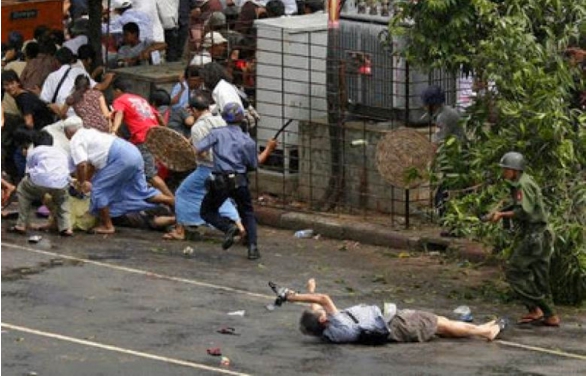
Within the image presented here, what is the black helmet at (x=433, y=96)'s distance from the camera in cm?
1980

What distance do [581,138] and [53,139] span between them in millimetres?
6091

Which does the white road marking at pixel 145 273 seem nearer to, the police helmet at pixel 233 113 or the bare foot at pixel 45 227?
the bare foot at pixel 45 227

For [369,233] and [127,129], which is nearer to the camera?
[369,233]

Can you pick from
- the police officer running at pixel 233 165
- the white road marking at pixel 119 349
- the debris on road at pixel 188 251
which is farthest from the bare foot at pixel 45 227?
the white road marking at pixel 119 349

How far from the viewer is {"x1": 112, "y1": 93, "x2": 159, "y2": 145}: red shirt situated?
21.0 meters

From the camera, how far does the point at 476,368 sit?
14414 mm

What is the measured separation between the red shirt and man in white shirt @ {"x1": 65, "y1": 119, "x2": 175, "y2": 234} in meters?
0.79

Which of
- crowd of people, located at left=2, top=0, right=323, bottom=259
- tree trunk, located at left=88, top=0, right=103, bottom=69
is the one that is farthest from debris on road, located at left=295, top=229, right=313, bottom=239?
tree trunk, located at left=88, top=0, right=103, bottom=69

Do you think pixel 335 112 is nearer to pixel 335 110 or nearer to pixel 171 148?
pixel 335 110

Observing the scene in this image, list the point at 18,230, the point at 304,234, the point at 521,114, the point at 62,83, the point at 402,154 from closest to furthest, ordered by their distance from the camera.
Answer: the point at 521,114
the point at 402,154
the point at 18,230
the point at 304,234
the point at 62,83

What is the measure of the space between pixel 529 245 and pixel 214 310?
278 cm

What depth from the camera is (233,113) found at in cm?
1881

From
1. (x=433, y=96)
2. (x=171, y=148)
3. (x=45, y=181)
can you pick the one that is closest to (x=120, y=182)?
(x=171, y=148)

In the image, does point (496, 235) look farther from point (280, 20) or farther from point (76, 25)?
point (76, 25)
